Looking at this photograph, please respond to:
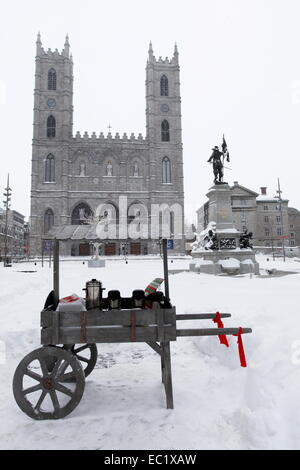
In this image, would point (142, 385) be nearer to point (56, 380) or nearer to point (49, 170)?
point (56, 380)


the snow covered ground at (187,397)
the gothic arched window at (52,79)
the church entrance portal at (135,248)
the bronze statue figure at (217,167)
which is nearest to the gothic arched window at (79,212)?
the church entrance portal at (135,248)

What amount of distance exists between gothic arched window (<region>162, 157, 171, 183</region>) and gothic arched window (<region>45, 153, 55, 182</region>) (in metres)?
18.7

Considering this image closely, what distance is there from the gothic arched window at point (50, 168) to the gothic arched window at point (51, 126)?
3751 millimetres

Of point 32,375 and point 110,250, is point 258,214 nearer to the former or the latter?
point 110,250

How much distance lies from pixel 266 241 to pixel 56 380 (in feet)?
200

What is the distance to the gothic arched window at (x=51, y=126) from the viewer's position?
47.6m

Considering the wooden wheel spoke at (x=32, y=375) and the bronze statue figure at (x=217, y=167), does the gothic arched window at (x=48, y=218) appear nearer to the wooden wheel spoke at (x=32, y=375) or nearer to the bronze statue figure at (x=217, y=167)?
the bronze statue figure at (x=217, y=167)

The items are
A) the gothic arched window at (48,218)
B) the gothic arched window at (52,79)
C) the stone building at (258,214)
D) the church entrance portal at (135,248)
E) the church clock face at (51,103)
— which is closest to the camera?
the gothic arched window at (48,218)

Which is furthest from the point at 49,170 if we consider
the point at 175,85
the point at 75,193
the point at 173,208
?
the point at 175,85

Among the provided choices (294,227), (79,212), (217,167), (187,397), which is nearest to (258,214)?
(294,227)

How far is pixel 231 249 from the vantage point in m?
14.5

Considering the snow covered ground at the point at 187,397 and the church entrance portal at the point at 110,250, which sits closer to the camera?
the snow covered ground at the point at 187,397

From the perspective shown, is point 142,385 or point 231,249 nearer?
point 142,385

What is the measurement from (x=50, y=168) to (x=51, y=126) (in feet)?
24.6
